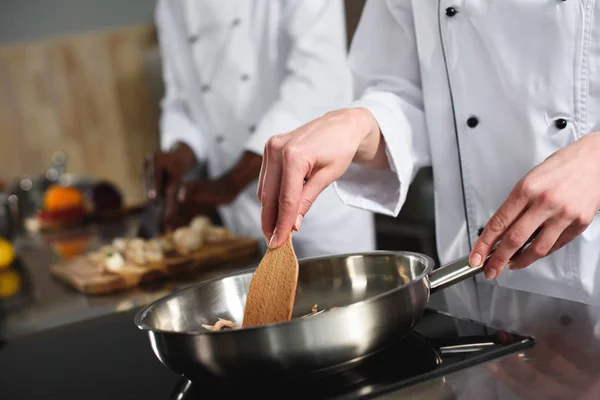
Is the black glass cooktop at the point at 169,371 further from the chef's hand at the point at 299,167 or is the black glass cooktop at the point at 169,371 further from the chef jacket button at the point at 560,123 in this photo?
the chef jacket button at the point at 560,123

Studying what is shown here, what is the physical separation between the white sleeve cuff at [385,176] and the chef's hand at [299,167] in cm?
10

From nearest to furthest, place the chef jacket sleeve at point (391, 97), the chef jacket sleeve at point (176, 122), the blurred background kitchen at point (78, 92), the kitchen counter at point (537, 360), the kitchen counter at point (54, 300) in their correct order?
the kitchen counter at point (537, 360)
the chef jacket sleeve at point (391, 97)
the kitchen counter at point (54, 300)
the chef jacket sleeve at point (176, 122)
the blurred background kitchen at point (78, 92)

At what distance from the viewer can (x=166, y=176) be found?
172cm

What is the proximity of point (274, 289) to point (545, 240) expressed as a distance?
0.84 ft

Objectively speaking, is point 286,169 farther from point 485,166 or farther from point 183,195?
point 183,195

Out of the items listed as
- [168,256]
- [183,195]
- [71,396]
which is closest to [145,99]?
[183,195]

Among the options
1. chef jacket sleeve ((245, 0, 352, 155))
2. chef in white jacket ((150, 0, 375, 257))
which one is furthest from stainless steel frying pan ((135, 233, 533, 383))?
chef jacket sleeve ((245, 0, 352, 155))

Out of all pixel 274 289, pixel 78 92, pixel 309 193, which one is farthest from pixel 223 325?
pixel 78 92

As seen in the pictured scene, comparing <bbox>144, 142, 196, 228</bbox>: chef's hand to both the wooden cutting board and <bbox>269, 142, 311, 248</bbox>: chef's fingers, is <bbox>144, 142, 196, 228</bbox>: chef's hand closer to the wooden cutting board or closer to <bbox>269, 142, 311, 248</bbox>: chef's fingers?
the wooden cutting board

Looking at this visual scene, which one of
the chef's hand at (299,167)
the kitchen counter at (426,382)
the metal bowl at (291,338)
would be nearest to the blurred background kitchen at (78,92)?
the kitchen counter at (426,382)

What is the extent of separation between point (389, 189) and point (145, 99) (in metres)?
2.82

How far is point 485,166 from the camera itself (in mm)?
958

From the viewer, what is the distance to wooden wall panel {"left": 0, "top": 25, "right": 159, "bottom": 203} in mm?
3338

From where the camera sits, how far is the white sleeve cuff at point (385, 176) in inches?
35.8
